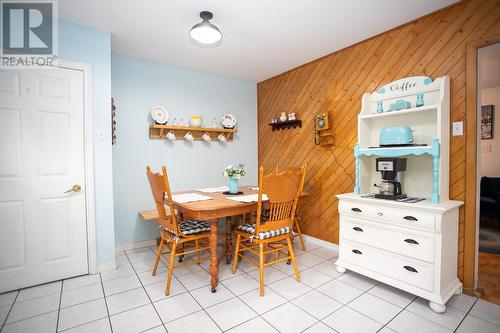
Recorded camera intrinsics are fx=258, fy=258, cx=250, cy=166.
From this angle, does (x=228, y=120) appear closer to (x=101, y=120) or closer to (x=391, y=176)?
(x=101, y=120)

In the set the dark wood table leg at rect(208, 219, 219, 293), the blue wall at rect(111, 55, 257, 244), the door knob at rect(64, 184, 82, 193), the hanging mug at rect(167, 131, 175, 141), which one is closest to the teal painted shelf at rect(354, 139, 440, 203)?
the dark wood table leg at rect(208, 219, 219, 293)

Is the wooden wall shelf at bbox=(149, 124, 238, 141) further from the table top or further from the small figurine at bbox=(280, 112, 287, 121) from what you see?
the table top

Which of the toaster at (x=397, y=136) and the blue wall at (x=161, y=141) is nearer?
the toaster at (x=397, y=136)

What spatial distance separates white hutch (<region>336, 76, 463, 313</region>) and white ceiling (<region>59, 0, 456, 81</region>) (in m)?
0.68

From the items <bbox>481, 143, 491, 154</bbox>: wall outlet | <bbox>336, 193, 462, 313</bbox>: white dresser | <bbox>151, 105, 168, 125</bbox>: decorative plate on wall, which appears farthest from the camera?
<bbox>481, 143, 491, 154</bbox>: wall outlet

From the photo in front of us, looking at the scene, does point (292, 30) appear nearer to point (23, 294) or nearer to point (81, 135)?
point (81, 135)

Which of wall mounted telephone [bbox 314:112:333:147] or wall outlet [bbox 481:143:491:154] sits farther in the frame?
wall outlet [bbox 481:143:491:154]

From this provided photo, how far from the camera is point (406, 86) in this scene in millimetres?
2533

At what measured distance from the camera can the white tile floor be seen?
182 cm

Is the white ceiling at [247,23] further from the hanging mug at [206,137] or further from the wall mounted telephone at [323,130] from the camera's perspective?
the hanging mug at [206,137]

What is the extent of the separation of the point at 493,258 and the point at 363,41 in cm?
294

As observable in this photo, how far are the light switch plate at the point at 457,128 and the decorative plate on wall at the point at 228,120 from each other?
9.24ft

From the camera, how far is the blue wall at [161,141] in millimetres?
3320

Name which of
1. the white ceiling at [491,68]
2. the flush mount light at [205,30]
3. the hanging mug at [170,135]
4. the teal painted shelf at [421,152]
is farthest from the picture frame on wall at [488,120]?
the hanging mug at [170,135]
